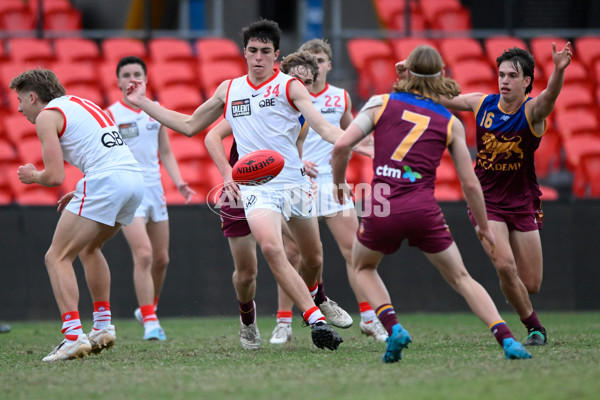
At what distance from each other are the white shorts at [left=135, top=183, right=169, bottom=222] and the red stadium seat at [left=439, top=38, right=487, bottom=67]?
22.2 feet

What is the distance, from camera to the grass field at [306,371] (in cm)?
460

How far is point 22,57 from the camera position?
13.8 m

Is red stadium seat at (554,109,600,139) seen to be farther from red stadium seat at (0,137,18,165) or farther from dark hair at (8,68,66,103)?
dark hair at (8,68,66,103)

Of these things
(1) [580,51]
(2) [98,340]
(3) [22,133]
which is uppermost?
(1) [580,51]

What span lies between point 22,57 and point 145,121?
612cm

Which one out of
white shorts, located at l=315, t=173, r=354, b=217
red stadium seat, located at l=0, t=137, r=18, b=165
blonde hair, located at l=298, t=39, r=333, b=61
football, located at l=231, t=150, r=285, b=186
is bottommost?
white shorts, located at l=315, t=173, r=354, b=217

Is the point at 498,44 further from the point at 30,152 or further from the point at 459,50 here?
the point at 30,152

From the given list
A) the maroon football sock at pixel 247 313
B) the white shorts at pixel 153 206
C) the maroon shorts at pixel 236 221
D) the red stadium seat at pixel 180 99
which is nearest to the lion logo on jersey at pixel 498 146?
the maroon shorts at pixel 236 221

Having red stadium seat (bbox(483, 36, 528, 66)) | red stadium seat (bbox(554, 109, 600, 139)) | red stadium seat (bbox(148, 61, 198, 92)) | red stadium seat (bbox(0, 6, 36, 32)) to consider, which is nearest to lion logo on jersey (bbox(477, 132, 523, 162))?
red stadium seat (bbox(554, 109, 600, 139))

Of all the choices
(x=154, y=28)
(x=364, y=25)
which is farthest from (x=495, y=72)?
(x=154, y=28)

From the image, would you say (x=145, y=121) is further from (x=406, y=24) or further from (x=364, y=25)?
(x=364, y=25)

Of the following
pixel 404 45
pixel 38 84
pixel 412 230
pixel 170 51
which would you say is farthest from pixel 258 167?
pixel 170 51

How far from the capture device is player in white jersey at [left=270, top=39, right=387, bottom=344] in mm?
7684

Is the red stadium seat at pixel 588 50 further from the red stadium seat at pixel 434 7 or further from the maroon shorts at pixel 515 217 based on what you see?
the maroon shorts at pixel 515 217
